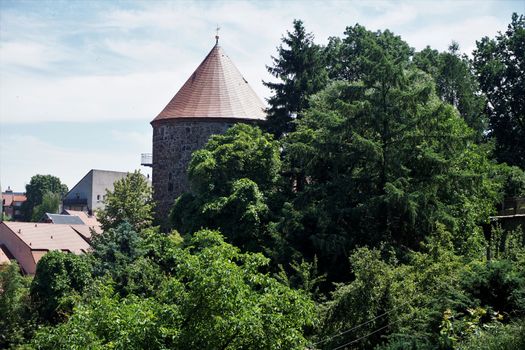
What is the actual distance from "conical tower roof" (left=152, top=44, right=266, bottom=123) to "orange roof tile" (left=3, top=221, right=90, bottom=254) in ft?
36.3

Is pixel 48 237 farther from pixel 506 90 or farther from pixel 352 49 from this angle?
pixel 506 90

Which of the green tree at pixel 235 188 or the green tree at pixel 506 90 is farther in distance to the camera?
the green tree at pixel 506 90

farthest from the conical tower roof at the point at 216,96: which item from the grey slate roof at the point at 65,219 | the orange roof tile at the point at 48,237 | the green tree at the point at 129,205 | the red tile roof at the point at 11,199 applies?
the red tile roof at the point at 11,199

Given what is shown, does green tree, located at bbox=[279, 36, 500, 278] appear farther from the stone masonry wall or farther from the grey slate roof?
the grey slate roof

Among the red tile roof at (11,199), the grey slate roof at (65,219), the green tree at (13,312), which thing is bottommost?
the green tree at (13,312)

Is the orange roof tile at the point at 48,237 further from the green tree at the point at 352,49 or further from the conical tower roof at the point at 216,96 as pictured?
the green tree at the point at 352,49

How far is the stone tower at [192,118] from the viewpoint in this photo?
44.3 m

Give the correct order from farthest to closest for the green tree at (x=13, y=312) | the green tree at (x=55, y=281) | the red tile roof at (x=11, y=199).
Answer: the red tile roof at (x=11, y=199), the green tree at (x=55, y=281), the green tree at (x=13, y=312)

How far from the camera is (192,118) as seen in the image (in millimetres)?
44438

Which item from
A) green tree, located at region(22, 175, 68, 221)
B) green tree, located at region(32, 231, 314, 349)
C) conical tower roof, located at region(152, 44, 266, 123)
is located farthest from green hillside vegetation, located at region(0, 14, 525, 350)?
green tree, located at region(22, 175, 68, 221)

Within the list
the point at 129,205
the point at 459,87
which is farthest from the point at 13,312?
the point at 459,87

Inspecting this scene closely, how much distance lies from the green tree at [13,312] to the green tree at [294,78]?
12.6 metres

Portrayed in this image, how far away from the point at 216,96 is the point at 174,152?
3.71 m

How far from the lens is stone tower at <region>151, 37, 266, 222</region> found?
145 ft
